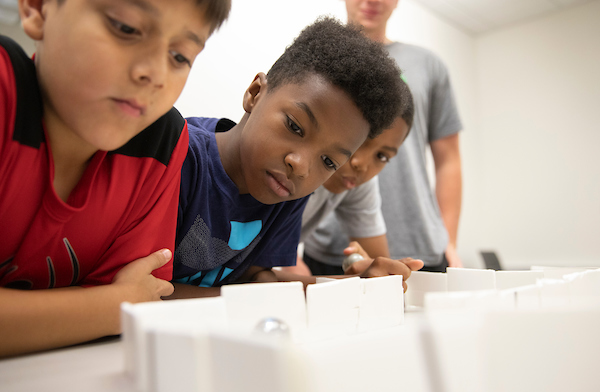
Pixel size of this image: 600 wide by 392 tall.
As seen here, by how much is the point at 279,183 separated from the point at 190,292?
19 centimetres

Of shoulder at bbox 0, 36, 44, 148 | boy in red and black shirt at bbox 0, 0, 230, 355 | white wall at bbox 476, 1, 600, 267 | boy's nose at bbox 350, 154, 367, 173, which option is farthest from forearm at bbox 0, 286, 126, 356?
white wall at bbox 476, 1, 600, 267

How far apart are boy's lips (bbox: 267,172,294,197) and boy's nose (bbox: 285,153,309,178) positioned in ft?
0.07

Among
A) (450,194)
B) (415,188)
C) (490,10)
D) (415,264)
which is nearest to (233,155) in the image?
(415,264)

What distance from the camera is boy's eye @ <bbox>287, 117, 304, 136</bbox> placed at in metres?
0.59

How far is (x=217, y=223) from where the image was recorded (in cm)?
64

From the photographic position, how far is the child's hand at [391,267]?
2.04 ft

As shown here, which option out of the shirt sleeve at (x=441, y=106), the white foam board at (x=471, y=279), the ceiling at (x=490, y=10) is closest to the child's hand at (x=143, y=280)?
the white foam board at (x=471, y=279)

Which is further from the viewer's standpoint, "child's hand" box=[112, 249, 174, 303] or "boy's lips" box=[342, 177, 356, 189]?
"boy's lips" box=[342, 177, 356, 189]

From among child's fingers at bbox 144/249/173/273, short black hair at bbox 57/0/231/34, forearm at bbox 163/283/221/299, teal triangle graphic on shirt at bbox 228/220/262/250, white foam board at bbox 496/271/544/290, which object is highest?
short black hair at bbox 57/0/231/34

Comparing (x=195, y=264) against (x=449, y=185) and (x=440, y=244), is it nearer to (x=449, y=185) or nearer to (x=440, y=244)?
(x=440, y=244)

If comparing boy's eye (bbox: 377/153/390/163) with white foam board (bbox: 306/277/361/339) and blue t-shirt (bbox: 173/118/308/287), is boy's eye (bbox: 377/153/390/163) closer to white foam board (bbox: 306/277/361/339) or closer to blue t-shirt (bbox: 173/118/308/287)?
blue t-shirt (bbox: 173/118/308/287)

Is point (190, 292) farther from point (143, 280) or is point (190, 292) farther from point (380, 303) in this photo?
point (380, 303)

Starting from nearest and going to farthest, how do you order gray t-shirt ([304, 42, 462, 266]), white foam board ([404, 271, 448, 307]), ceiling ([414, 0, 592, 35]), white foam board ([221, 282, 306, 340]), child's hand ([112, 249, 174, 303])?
white foam board ([221, 282, 306, 340]), child's hand ([112, 249, 174, 303]), white foam board ([404, 271, 448, 307]), gray t-shirt ([304, 42, 462, 266]), ceiling ([414, 0, 592, 35])

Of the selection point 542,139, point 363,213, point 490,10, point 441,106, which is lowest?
point 363,213
